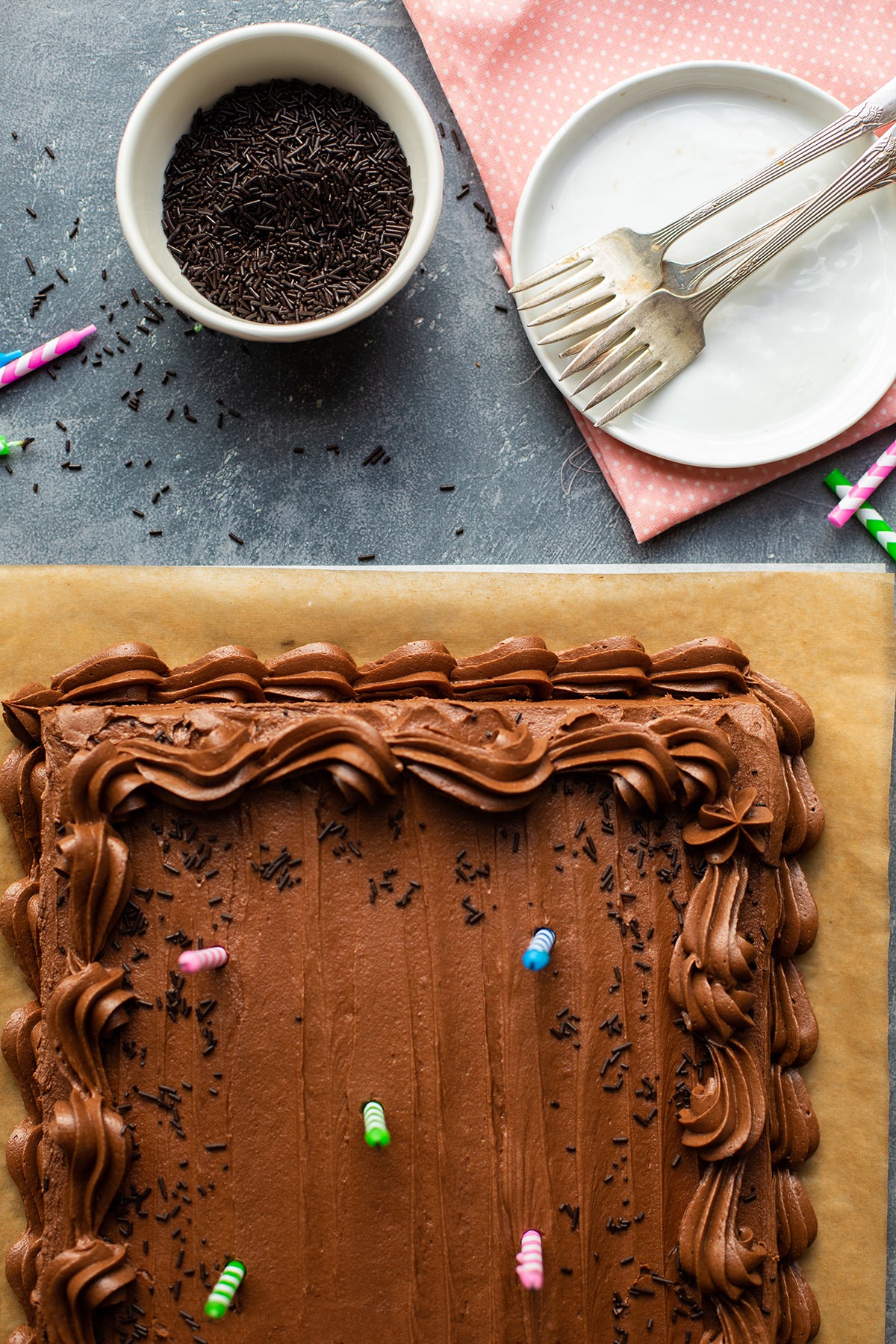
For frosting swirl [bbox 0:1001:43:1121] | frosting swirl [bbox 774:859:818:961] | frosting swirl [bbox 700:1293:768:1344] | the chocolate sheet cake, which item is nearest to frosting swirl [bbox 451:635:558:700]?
the chocolate sheet cake

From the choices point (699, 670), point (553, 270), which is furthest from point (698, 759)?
point (553, 270)

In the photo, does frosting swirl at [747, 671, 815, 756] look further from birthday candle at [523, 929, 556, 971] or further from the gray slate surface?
birthday candle at [523, 929, 556, 971]

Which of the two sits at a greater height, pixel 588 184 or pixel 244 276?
pixel 588 184

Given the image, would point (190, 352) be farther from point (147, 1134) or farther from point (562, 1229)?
point (562, 1229)

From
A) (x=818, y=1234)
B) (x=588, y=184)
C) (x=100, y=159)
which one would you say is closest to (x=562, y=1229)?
(x=818, y=1234)

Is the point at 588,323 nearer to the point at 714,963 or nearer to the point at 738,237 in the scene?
the point at 738,237
